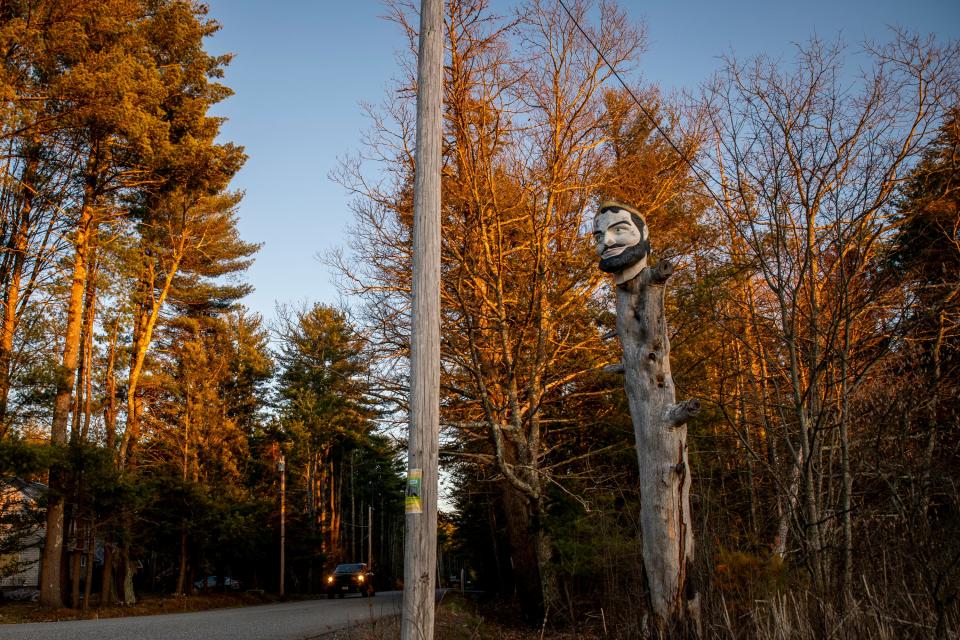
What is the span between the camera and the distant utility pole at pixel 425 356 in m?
4.67

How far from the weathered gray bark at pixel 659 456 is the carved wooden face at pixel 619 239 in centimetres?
17

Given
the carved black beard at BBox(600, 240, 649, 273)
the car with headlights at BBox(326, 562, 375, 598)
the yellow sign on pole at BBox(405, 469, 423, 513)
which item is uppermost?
the carved black beard at BBox(600, 240, 649, 273)

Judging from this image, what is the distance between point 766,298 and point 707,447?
2963 mm

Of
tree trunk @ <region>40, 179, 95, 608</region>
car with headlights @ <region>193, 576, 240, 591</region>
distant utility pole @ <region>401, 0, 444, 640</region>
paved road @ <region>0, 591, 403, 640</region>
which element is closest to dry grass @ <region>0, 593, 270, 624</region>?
tree trunk @ <region>40, 179, 95, 608</region>

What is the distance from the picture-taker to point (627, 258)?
220 inches

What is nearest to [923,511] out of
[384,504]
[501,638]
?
[501,638]

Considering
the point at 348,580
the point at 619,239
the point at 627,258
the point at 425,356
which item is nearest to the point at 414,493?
the point at 425,356

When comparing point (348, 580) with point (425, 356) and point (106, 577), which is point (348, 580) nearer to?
point (106, 577)

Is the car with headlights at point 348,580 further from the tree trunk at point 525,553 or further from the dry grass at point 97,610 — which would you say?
the tree trunk at point 525,553

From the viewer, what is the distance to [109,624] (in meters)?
11.8

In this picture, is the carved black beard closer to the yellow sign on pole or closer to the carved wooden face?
the carved wooden face

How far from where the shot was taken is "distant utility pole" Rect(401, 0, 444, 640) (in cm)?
467

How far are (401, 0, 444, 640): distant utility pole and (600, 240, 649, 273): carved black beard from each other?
1.49m

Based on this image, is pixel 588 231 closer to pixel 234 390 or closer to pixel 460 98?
pixel 460 98
